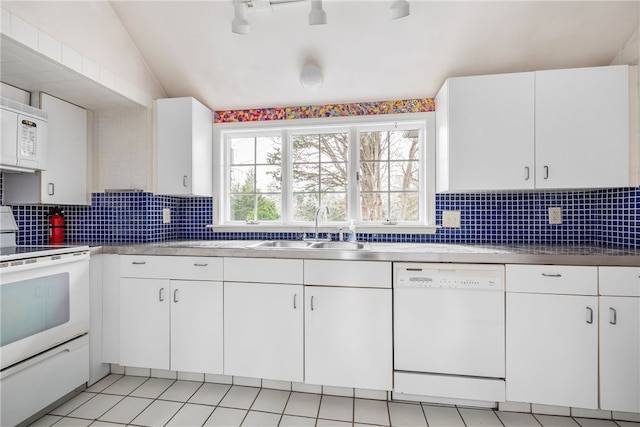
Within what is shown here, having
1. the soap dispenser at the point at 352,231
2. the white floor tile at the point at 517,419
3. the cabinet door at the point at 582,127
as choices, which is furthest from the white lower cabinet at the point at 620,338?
the soap dispenser at the point at 352,231

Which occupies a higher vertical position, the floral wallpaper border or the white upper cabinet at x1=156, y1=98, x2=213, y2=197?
the floral wallpaper border

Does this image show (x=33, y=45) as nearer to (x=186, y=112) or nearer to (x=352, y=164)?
(x=186, y=112)

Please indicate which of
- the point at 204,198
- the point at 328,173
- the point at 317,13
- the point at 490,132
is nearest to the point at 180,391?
the point at 204,198

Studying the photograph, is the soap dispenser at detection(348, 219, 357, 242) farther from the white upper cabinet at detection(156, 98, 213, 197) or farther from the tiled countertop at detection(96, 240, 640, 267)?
the white upper cabinet at detection(156, 98, 213, 197)

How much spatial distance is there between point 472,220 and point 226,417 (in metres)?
2.13

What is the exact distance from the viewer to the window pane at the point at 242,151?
2.79 meters

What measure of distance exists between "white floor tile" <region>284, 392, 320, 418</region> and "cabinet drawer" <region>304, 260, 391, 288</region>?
71 cm

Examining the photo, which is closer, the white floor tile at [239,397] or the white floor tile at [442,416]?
the white floor tile at [442,416]

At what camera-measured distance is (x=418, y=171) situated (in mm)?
2553

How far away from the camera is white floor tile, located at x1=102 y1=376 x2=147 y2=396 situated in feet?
6.40

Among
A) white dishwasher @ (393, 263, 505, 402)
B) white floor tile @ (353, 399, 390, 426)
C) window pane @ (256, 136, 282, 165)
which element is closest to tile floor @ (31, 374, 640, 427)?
white floor tile @ (353, 399, 390, 426)

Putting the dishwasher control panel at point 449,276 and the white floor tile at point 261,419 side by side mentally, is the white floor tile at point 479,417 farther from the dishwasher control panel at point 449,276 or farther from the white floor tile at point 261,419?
the white floor tile at point 261,419

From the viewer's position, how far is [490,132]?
6.61 ft

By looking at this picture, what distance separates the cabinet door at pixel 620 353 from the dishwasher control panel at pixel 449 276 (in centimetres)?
55
